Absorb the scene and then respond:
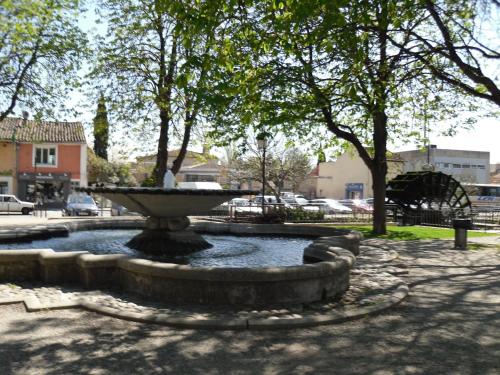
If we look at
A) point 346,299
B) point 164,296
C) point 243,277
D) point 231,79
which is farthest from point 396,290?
point 231,79

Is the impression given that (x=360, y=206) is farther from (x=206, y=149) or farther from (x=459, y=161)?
(x=459, y=161)

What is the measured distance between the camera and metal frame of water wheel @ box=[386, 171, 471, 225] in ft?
86.8

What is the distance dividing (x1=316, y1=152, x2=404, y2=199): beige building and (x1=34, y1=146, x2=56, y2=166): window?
33.9 m

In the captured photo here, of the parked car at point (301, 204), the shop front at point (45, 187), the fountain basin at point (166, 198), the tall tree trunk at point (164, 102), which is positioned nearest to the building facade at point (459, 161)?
the parked car at point (301, 204)

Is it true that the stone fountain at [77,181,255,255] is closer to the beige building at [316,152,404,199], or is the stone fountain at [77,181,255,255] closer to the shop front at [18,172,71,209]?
the shop front at [18,172,71,209]

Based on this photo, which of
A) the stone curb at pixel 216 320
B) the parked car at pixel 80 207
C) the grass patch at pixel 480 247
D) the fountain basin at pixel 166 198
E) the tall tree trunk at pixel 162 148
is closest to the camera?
the stone curb at pixel 216 320

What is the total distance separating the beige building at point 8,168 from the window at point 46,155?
6.46 feet

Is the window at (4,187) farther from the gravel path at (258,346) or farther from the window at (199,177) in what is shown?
the gravel path at (258,346)

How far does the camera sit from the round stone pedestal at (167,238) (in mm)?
9250

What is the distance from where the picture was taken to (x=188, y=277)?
18.9ft

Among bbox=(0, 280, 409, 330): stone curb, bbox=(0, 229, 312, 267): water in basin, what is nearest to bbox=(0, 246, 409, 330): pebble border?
bbox=(0, 280, 409, 330): stone curb

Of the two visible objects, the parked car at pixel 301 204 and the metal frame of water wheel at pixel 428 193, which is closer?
the metal frame of water wheel at pixel 428 193

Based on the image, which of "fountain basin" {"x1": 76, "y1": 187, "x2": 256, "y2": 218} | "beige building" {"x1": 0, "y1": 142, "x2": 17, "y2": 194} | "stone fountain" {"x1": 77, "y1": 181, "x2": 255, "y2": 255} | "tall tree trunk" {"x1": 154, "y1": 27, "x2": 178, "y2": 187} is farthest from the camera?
"beige building" {"x1": 0, "y1": 142, "x2": 17, "y2": 194}

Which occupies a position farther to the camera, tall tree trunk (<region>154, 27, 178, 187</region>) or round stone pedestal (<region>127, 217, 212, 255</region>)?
A: tall tree trunk (<region>154, 27, 178, 187</region>)
